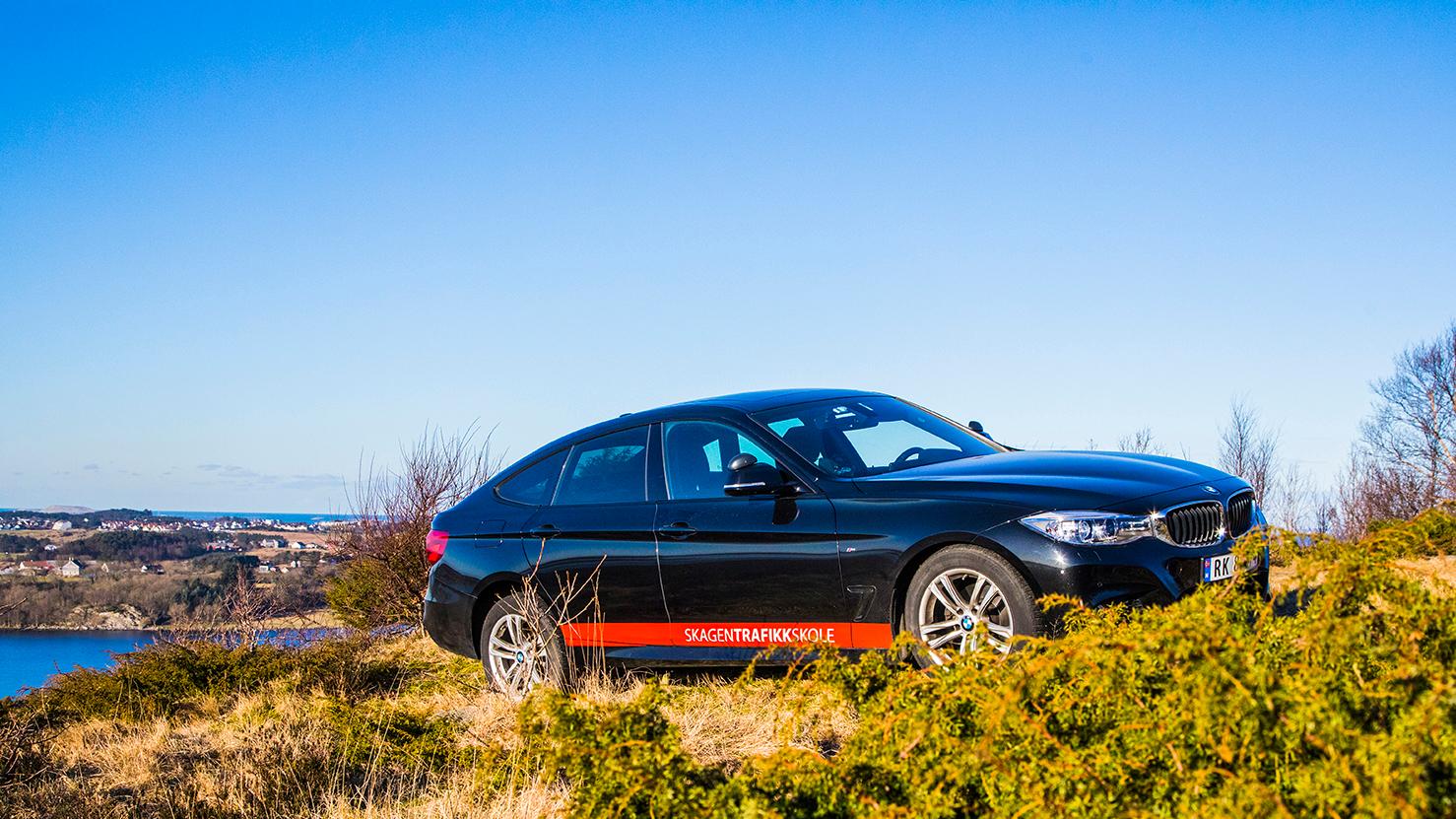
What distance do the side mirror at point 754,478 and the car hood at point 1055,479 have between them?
0.43 metres

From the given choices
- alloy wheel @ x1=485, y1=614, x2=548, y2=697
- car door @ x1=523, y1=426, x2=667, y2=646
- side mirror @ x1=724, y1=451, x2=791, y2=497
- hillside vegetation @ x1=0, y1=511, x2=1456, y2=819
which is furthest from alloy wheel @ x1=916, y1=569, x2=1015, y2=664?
alloy wheel @ x1=485, y1=614, x2=548, y2=697

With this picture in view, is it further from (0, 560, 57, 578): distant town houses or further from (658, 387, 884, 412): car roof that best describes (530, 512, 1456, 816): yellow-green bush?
(0, 560, 57, 578): distant town houses

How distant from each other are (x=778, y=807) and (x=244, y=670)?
26.6 ft

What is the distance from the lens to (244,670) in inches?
370

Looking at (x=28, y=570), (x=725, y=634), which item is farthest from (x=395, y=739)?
(x=28, y=570)

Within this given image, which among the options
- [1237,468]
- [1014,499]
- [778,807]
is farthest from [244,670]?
[1237,468]

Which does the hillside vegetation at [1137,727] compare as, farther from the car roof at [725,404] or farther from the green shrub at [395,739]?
the car roof at [725,404]

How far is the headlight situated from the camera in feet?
16.9

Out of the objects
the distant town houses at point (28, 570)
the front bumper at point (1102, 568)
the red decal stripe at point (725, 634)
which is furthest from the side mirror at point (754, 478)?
the distant town houses at point (28, 570)

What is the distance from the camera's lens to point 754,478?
6109 millimetres

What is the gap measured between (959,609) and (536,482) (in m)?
3.15

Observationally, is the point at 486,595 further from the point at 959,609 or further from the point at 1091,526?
the point at 1091,526

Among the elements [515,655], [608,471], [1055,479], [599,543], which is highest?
[608,471]

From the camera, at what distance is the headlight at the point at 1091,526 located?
5160 millimetres
